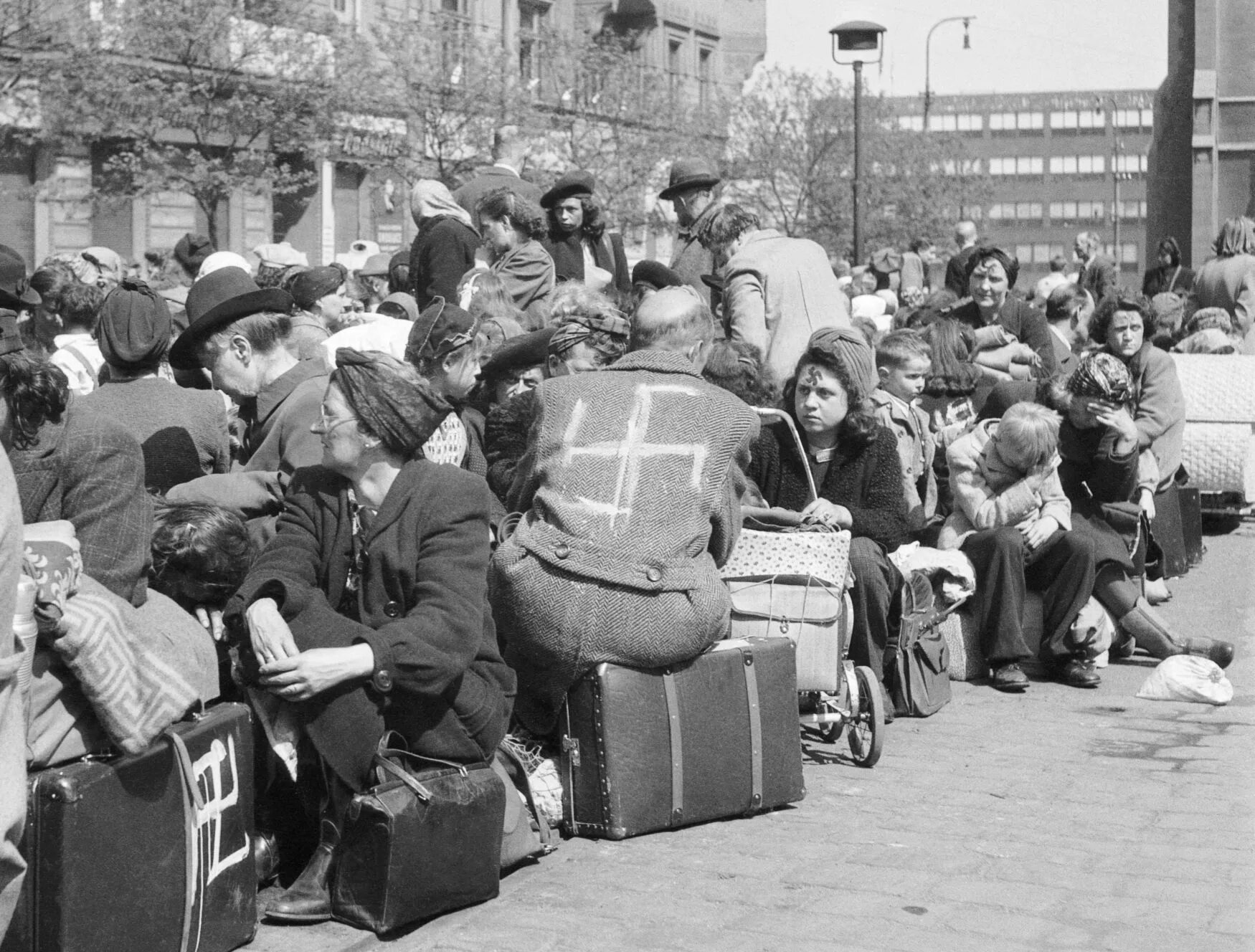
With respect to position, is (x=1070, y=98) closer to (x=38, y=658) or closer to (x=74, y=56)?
(x=74, y=56)

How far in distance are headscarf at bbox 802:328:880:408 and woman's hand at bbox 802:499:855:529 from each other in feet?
1.46

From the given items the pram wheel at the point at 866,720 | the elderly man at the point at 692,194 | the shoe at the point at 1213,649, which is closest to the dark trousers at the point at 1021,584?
the shoe at the point at 1213,649

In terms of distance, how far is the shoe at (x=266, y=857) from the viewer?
504cm

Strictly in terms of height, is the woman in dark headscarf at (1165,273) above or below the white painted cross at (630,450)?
above

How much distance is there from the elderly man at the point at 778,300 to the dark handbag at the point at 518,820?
3427 millimetres

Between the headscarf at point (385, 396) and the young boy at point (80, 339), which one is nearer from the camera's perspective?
the headscarf at point (385, 396)

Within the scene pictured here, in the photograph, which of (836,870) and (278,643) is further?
(836,870)

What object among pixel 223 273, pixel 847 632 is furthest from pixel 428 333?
pixel 847 632

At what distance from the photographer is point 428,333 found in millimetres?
6430

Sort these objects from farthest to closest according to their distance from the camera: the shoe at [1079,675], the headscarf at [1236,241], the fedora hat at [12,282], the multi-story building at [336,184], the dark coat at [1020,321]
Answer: the multi-story building at [336,184]
the headscarf at [1236,241]
the dark coat at [1020,321]
the shoe at [1079,675]
the fedora hat at [12,282]

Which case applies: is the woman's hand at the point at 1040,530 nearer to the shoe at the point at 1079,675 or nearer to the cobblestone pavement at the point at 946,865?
the shoe at the point at 1079,675

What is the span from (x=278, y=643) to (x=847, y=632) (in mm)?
2865

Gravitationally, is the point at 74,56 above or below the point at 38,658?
above

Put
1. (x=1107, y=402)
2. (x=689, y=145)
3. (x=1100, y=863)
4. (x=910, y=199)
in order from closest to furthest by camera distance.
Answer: (x=1100, y=863), (x=1107, y=402), (x=689, y=145), (x=910, y=199)
